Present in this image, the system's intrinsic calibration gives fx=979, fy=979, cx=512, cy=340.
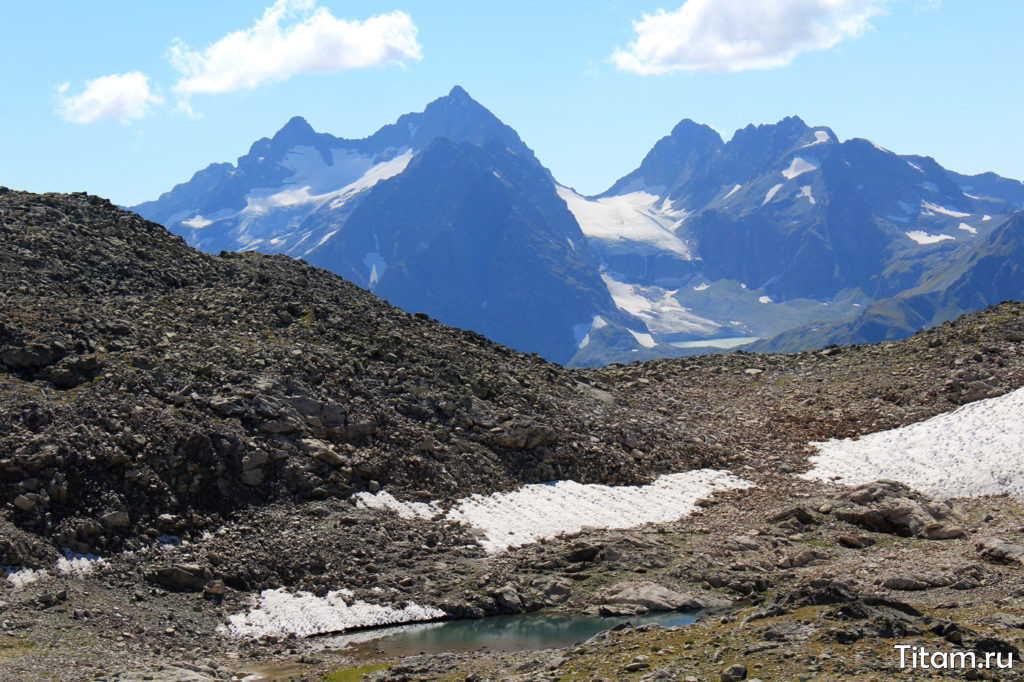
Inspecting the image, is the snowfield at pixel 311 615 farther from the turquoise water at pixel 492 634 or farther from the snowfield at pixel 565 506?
the snowfield at pixel 565 506

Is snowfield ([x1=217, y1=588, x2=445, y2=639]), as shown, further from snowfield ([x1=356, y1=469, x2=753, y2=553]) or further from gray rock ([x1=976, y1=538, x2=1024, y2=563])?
gray rock ([x1=976, y1=538, x2=1024, y2=563])

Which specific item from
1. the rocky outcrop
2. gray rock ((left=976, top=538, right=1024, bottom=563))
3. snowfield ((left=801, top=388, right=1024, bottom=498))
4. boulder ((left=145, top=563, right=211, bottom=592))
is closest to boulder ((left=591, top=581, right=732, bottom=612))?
gray rock ((left=976, top=538, right=1024, bottom=563))

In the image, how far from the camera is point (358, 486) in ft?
146

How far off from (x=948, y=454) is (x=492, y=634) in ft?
104

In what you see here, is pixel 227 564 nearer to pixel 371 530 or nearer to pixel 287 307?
pixel 371 530

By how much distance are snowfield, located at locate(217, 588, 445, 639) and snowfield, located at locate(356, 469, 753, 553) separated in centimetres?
645

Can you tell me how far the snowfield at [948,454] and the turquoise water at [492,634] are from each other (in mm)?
22290

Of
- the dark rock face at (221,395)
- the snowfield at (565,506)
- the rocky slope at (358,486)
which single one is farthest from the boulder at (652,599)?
the dark rock face at (221,395)

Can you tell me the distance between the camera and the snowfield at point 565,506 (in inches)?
1709

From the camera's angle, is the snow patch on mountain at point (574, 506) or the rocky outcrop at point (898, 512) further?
the snow patch on mountain at point (574, 506)

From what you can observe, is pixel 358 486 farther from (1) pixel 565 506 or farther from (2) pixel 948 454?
(2) pixel 948 454

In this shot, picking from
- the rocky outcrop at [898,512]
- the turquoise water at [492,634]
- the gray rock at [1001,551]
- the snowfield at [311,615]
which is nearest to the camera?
the turquoise water at [492,634]

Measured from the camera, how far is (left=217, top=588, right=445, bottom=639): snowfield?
34.2 metres

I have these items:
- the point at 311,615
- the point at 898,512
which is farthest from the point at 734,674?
the point at 898,512
